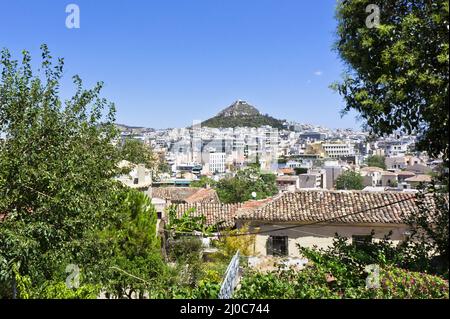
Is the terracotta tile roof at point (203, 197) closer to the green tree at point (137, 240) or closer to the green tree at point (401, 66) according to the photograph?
the green tree at point (137, 240)

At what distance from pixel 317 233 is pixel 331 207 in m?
1.22

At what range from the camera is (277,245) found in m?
14.9

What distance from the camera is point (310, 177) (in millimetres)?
47438

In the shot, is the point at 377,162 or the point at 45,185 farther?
the point at 377,162

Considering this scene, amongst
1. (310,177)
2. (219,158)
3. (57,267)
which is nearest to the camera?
(57,267)

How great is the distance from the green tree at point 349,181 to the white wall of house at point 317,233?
114ft

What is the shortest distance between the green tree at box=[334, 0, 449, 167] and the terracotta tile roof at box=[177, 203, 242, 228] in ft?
38.0

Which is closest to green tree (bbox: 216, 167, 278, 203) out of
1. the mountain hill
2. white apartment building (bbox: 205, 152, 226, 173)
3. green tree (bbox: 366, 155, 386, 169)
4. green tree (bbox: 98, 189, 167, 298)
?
green tree (bbox: 98, 189, 167, 298)

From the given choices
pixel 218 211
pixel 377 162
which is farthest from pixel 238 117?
pixel 218 211

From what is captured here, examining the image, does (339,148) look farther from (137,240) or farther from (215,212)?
(137,240)

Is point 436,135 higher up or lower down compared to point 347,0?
lower down

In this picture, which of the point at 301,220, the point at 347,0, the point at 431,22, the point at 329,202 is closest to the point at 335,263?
the point at 431,22
